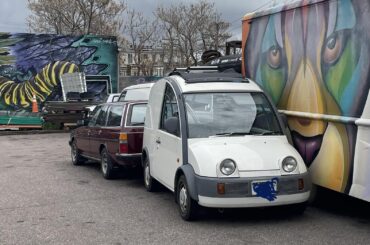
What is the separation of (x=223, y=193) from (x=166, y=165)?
63.8 inches

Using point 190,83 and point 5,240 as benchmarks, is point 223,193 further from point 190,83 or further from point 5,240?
point 5,240

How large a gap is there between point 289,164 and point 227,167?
0.79 m

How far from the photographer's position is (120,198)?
8477 millimetres

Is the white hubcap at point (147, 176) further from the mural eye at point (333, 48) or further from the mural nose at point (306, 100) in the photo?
the mural eye at point (333, 48)

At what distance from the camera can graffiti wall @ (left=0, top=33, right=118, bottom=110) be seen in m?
30.2

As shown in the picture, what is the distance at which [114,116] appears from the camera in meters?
10.5

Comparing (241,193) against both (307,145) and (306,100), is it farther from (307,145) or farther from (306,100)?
(306,100)

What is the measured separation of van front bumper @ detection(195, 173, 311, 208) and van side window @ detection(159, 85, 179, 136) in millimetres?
1468

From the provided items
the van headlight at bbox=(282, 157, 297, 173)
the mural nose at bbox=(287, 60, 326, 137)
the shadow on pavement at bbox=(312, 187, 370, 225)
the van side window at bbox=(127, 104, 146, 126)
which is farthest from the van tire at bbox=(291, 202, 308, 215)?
the van side window at bbox=(127, 104, 146, 126)

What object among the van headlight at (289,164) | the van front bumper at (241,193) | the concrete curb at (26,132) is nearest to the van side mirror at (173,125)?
the van front bumper at (241,193)

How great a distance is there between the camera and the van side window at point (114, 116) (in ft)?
33.6

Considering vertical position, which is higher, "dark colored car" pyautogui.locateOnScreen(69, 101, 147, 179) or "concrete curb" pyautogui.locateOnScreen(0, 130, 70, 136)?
"dark colored car" pyautogui.locateOnScreen(69, 101, 147, 179)

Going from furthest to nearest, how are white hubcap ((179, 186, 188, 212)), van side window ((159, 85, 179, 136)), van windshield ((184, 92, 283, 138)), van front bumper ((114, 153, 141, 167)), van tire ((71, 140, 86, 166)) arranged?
van tire ((71, 140, 86, 166))
van front bumper ((114, 153, 141, 167))
van side window ((159, 85, 179, 136))
van windshield ((184, 92, 283, 138))
white hubcap ((179, 186, 188, 212))

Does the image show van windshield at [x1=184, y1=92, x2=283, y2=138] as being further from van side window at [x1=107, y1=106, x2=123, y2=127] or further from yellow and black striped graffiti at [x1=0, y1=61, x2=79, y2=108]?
yellow and black striped graffiti at [x1=0, y1=61, x2=79, y2=108]
